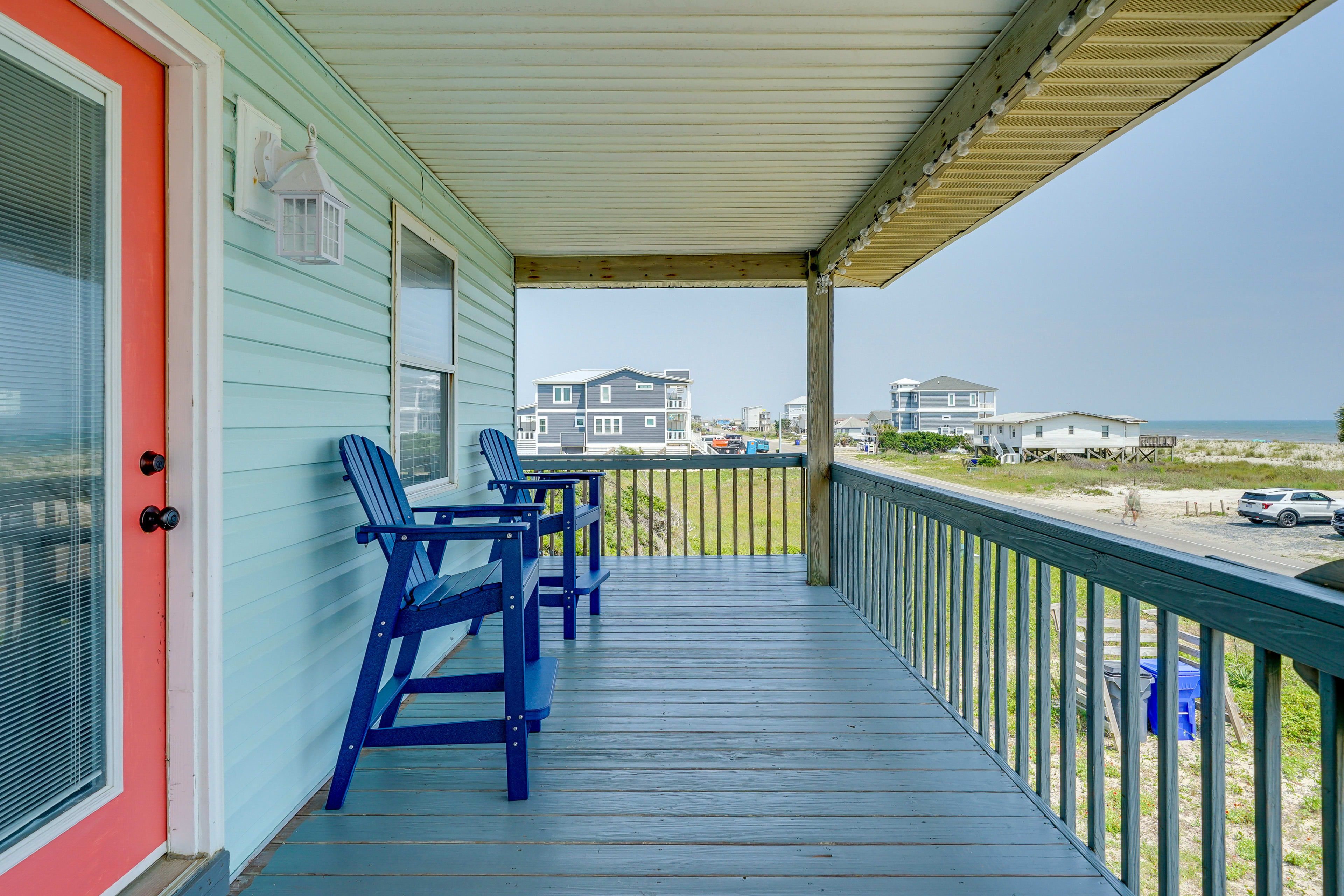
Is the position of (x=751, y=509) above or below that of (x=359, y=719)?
above

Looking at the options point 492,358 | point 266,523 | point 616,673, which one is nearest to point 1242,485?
point 616,673

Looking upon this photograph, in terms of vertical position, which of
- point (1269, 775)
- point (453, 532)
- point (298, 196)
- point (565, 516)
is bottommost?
point (1269, 775)

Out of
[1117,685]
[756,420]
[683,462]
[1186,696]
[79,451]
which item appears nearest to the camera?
[79,451]

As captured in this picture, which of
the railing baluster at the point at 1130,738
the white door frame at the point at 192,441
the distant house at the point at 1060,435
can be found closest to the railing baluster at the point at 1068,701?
the railing baluster at the point at 1130,738

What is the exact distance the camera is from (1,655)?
1.22m

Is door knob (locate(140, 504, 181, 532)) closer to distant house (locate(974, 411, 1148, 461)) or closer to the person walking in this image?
the person walking

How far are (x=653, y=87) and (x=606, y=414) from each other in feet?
15.3

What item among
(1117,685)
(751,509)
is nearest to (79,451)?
(751,509)

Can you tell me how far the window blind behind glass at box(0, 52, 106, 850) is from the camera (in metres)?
1.24

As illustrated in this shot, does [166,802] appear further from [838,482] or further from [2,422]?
[838,482]

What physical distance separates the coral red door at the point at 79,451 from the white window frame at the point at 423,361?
1.30m

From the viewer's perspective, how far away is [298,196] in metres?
1.91

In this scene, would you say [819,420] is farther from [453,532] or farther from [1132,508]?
[453,532]

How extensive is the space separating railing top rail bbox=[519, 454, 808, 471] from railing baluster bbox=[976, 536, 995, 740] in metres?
2.89
